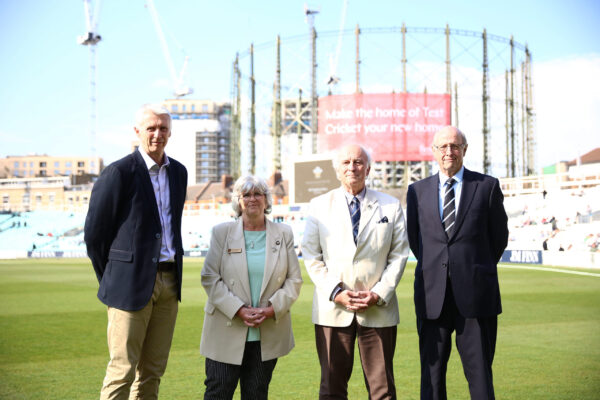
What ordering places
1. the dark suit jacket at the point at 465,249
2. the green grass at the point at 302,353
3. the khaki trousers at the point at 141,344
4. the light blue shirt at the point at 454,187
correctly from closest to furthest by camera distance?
the khaki trousers at the point at 141,344 → the dark suit jacket at the point at 465,249 → the light blue shirt at the point at 454,187 → the green grass at the point at 302,353

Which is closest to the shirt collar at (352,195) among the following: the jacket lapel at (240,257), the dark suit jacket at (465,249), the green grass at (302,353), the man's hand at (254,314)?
the dark suit jacket at (465,249)

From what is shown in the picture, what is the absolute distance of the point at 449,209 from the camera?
4.05 metres

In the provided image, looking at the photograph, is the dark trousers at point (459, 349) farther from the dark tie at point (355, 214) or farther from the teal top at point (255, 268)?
the teal top at point (255, 268)

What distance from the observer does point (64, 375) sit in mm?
5992

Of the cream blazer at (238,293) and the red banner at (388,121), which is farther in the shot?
the red banner at (388,121)

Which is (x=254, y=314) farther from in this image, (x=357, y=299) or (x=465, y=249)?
(x=465, y=249)

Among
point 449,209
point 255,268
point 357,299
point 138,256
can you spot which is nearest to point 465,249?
point 449,209

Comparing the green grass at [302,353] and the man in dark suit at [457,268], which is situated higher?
the man in dark suit at [457,268]

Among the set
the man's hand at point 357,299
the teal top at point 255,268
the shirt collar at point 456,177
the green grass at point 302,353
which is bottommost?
the green grass at point 302,353

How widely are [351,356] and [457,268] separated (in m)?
0.92

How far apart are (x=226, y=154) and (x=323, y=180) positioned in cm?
8155

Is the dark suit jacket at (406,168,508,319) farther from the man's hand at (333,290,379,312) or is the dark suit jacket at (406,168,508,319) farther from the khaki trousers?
the khaki trousers

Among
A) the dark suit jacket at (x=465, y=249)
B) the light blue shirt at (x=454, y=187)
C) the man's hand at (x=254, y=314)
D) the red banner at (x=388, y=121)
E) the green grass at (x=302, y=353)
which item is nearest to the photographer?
the man's hand at (x=254, y=314)

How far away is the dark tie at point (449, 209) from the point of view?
4.02 metres
